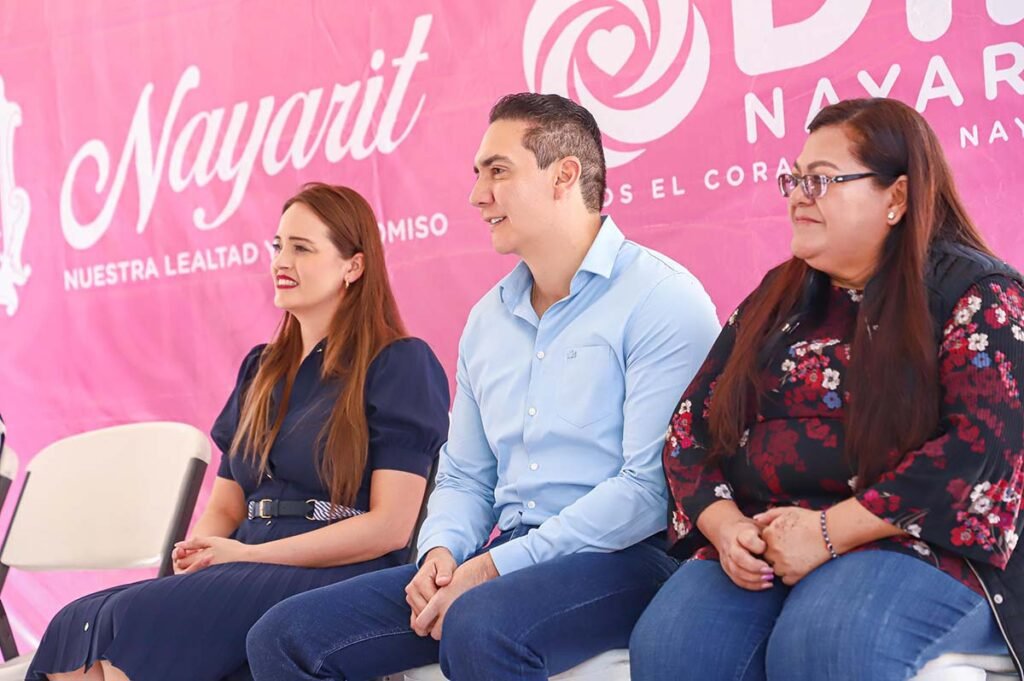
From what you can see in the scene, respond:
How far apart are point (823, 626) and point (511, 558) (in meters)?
0.65

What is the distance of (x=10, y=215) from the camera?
4.36m

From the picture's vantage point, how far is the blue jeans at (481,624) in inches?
80.4

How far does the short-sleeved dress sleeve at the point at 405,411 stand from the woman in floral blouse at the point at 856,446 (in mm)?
753

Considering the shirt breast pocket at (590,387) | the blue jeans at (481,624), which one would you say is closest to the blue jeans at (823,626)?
the blue jeans at (481,624)

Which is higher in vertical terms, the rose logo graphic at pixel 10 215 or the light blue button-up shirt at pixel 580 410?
the rose logo graphic at pixel 10 215

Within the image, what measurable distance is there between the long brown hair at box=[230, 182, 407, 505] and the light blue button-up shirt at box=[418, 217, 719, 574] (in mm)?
287

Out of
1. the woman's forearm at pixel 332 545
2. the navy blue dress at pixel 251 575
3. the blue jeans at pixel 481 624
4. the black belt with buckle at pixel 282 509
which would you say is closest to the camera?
the blue jeans at pixel 481 624

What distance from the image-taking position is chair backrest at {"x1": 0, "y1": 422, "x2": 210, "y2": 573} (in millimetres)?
3123

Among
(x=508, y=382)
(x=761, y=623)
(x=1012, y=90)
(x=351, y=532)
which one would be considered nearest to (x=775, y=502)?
(x=761, y=623)

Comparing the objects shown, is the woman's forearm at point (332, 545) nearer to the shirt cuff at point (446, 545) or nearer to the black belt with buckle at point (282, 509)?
the black belt with buckle at point (282, 509)

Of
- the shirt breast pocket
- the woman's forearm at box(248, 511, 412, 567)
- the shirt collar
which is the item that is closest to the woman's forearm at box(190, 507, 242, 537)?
the woman's forearm at box(248, 511, 412, 567)

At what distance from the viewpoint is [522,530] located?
7.97 ft

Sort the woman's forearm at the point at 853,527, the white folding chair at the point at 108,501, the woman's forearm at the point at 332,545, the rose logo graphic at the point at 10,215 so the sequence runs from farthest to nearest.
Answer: the rose logo graphic at the point at 10,215
the white folding chair at the point at 108,501
the woman's forearm at the point at 332,545
the woman's forearm at the point at 853,527

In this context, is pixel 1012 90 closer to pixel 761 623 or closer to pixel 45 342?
pixel 761 623
